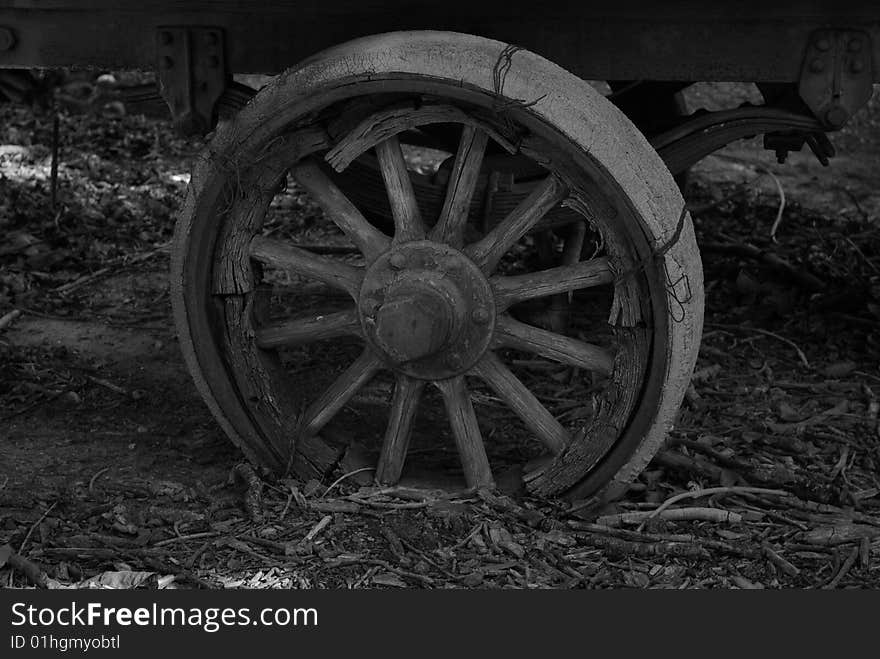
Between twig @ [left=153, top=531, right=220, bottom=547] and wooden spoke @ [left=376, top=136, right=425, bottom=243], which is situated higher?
wooden spoke @ [left=376, top=136, right=425, bottom=243]

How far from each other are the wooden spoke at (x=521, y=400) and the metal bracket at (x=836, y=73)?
973 millimetres

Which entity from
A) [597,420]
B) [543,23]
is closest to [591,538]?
[597,420]

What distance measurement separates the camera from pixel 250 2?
2852 mm

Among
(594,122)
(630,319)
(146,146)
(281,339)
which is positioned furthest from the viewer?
(146,146)

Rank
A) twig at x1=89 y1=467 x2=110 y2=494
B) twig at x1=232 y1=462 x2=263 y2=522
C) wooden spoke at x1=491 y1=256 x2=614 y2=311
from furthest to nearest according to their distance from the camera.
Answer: twig at x1=89 y1=467 x2=110 y2=494 < twig at x1=232 y1=462 x2=263 y2=522 < wooden spoke at x1=491 y1=256 x2=614 y2=311

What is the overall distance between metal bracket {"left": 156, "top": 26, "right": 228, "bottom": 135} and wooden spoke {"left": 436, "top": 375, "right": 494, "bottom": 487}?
2.98 ft

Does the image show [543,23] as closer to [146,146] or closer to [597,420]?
[597,420]

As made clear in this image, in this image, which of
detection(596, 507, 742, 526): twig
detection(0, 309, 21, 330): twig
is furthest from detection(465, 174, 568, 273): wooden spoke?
detection(0, 309, 21, 330): twig

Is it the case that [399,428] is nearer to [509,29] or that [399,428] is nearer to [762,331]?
[509,29]

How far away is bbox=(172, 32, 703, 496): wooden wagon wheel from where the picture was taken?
2662 millimetres

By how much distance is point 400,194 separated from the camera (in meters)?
2.94

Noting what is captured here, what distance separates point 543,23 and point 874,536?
1.50m

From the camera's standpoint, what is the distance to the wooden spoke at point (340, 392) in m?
3.05

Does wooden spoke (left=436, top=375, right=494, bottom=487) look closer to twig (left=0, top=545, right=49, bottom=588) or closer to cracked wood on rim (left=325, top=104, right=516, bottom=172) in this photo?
cracked wood on rim (left=325, top=104, right=516, bottom=172)
